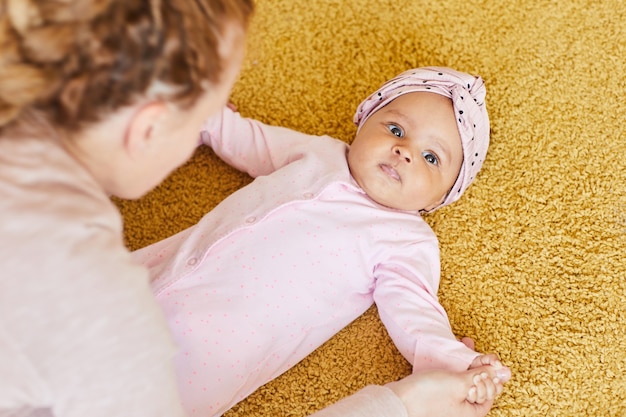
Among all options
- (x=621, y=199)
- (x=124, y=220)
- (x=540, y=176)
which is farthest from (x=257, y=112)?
(x=621, y=199)

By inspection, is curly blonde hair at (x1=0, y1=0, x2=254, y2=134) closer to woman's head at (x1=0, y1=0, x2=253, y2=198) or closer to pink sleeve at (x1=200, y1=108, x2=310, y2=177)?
woman's head at (x1=0, y1=0, x2=253, y2=198)

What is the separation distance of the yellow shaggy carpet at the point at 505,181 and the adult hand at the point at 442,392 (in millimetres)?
80

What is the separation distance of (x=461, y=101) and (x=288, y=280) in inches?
17.1

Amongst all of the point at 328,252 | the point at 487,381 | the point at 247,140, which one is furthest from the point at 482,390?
the point at 247,140

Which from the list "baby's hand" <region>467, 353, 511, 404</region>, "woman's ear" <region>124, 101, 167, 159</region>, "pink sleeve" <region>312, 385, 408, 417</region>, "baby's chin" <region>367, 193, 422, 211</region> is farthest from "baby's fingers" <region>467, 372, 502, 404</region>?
"woman's ear" <region>124, 101, 167, 159</region>

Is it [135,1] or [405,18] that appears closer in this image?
[135,1]

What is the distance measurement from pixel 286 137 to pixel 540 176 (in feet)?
1.64

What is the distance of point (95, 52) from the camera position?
628 millimetres

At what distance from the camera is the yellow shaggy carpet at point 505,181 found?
1145 millimetres

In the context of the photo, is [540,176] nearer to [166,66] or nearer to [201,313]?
[201,313]

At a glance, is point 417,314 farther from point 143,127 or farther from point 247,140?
point 143,127

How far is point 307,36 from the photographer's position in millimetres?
1499

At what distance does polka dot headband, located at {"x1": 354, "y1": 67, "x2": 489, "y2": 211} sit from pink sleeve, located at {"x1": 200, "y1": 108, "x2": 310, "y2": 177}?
0.60 feet

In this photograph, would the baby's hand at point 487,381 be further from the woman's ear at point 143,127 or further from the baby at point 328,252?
the woman's ear at point 143,127
